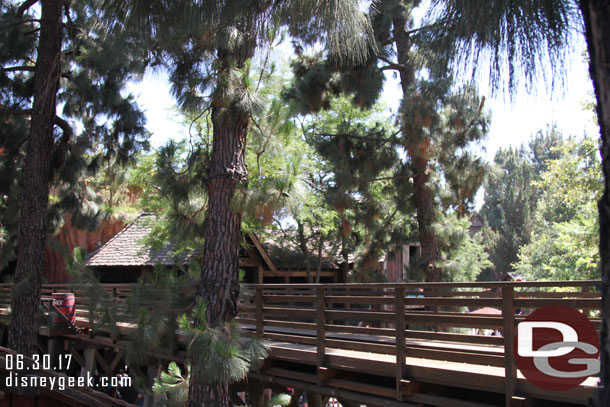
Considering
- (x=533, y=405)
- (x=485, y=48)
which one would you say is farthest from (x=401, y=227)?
(x=485, y=48)

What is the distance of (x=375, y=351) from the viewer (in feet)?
19.0

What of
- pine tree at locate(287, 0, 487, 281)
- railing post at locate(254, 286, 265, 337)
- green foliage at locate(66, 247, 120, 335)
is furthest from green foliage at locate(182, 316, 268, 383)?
pine tree at locate(287, 0, 487, 281)

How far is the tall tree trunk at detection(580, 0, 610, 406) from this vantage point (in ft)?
6.90

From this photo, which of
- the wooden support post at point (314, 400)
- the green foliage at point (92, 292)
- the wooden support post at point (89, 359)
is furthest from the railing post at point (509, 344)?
the wooden support post at point (89, 359)

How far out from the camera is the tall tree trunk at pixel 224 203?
6.30 meters

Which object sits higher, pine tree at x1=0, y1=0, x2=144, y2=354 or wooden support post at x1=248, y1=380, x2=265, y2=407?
pine tree at x1=0, y1=0, x2=144, y2=354

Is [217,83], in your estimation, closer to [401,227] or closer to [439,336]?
[439,336]

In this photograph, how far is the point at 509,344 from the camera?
4.41 m

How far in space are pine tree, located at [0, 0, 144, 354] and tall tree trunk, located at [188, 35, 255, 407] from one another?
291 cm

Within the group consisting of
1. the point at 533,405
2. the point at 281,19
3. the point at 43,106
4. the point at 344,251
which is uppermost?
the point at 43,106

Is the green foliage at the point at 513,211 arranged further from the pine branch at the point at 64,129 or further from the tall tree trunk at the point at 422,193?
the pine branch at the point at 64,129

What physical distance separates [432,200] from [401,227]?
1.63 meters

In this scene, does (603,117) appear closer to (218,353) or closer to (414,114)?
(218,353)

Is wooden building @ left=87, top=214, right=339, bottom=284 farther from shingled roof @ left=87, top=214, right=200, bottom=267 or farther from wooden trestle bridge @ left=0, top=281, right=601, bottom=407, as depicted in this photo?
wooden trestle bridge @ left=0, top=281, right=601, bottom=407
